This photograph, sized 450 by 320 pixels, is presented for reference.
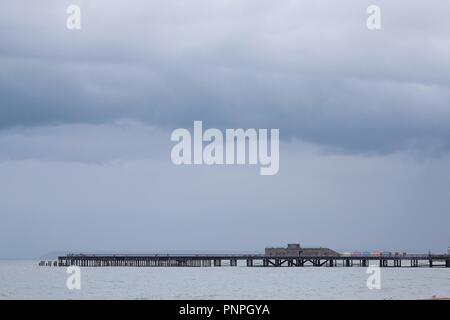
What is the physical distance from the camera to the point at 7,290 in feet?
370

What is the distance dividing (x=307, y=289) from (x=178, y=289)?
51.5 ft

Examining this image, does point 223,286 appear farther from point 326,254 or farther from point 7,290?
point 326,254

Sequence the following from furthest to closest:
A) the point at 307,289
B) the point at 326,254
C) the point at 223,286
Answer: the point at 326,254 → the point at 223,286 → the point at 307,289

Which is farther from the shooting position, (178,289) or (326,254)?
(326,254)
